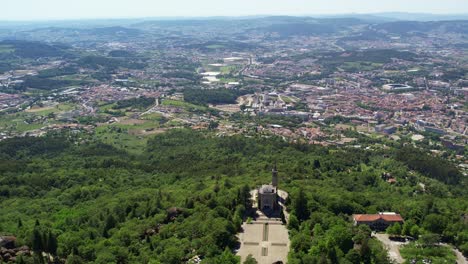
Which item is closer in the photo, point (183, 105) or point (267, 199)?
point (267, 199)

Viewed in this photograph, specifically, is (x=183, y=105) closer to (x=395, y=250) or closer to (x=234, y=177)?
(x=234, y=177)

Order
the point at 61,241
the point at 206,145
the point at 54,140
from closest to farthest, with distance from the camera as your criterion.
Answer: the point at 61,241
the point at 206,145
the point at 54,140

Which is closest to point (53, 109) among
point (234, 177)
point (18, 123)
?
point (18, 123)

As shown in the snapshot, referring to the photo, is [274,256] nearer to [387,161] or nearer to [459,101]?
[387,161]

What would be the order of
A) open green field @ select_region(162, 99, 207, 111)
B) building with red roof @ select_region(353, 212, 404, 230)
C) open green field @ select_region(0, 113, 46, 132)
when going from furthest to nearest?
open green field @ select_region(162, 99, 207, 111)
open green field @ select_region(0, 113, 46, 132)
building with red roof @ select_region(353, 212, 404, 230)

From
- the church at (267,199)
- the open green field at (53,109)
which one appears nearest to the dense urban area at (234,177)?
the church at (267,199)

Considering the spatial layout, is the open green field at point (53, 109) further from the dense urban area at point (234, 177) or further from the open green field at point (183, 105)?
the open green field at point (183, 105)

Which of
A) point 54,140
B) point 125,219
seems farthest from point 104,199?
point 54,140

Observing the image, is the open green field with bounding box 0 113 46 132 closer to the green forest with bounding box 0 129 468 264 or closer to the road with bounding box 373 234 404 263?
the green forest with bounding box 0 129 468 264

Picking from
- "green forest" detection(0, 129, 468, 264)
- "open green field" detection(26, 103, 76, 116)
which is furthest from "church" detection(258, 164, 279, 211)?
"open green field" detection(26, 103, 76, 116)
